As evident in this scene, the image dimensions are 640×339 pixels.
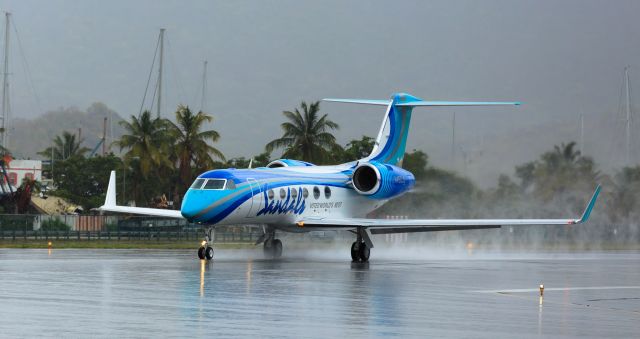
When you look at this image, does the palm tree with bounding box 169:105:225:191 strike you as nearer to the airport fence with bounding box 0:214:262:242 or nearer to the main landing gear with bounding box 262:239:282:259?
the airport fence with bounding box 0:214:262:242

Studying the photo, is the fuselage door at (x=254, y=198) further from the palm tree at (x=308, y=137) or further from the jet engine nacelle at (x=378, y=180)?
the palm tree at (x=308, y=137)

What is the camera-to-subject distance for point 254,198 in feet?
Answer: 123

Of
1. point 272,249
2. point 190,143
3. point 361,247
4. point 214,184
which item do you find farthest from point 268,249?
point 190,143

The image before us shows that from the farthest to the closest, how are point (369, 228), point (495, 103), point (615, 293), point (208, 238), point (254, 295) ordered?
point (495, 103) < point (369, 228) < point (208, 238) < point (615, 293) < point (254, 295)

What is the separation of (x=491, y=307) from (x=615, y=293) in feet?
19.1

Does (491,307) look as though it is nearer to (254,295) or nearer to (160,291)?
(254,295)

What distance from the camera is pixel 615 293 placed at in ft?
77.8

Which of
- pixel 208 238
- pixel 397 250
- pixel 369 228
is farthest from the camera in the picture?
pixel 397 250

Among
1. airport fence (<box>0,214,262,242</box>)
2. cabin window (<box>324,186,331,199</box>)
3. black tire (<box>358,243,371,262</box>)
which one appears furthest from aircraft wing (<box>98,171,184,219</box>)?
airport fence (<box>0,214,262,242</box>)

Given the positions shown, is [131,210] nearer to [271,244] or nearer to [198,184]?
[198,184]

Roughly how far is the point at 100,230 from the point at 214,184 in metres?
29.3

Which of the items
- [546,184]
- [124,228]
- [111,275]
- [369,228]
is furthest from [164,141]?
[111,275]

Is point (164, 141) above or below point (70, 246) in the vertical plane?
above

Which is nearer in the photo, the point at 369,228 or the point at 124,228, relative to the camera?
the point at 369,228
